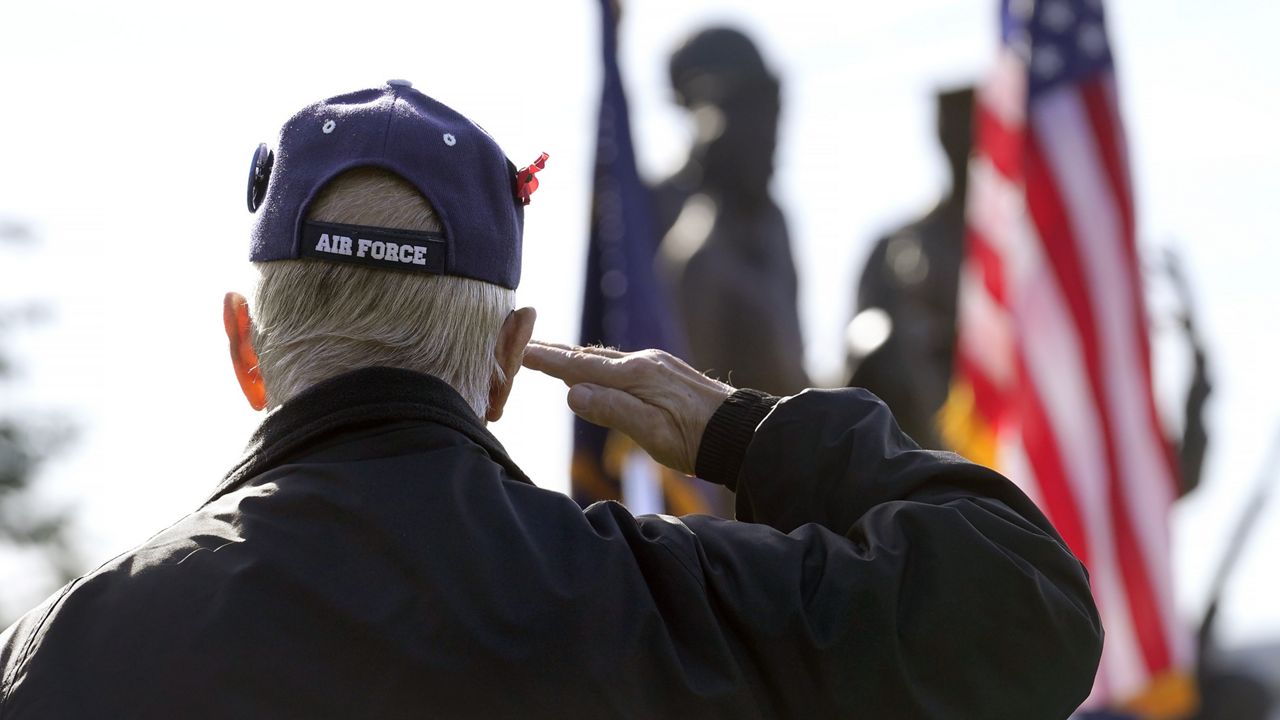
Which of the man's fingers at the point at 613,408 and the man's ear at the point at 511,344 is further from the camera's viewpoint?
the man's fingers at the point at 613,408

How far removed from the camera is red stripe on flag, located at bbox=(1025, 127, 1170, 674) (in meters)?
6.21

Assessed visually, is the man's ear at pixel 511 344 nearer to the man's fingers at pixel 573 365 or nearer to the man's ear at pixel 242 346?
the man's fingers at pixel 573 365

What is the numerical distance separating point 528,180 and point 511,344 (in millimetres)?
200

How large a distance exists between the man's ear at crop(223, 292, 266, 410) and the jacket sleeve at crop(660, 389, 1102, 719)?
57cm

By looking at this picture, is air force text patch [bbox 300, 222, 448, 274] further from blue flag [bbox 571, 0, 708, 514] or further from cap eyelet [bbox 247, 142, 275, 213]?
blue flag [bbox 571, 0, 708, 514]

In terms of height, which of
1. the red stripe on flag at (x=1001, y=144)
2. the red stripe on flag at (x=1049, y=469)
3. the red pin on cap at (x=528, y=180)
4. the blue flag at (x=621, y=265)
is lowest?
the red stripe on flag at (x=1049, y=469)

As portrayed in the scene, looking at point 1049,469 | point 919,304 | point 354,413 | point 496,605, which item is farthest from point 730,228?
point 496,605

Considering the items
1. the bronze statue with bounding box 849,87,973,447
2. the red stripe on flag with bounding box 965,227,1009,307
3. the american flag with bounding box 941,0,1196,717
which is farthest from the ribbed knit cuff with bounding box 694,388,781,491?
the bronze statue with bounding box 849,87,973,447

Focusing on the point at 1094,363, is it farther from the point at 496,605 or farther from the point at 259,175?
the point at 496,605

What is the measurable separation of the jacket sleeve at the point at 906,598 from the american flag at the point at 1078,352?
4.35 meters

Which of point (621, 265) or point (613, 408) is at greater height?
point (613, 408)

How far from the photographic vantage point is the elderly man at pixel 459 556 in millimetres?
1650

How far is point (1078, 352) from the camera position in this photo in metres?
6.46

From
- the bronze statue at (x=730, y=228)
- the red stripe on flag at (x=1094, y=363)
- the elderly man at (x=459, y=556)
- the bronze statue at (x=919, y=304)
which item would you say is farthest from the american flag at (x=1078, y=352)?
the elderly man at (x=459, y=556)
